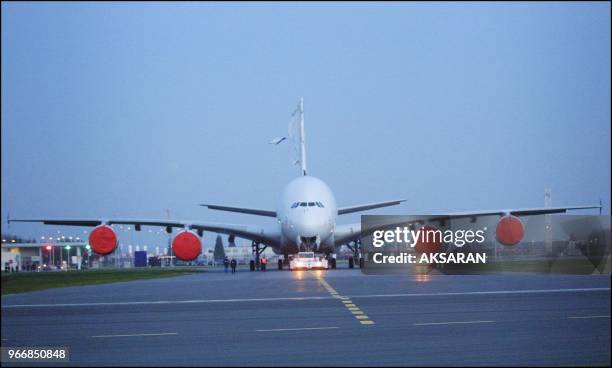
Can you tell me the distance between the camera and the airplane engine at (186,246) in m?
42.4

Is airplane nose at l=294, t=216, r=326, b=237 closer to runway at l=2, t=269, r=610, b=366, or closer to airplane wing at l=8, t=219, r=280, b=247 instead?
airplane wing at l=8, t=219, r=280, b=247

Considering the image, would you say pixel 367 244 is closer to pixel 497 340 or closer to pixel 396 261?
pixel 396 261

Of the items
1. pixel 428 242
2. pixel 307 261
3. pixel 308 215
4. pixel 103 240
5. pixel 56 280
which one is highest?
pixel 308 215

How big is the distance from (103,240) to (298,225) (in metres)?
10.4

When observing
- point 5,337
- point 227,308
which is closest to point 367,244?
point 227,308

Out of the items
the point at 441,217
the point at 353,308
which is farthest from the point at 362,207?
the point at 353,308

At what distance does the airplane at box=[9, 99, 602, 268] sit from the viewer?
42375 mm

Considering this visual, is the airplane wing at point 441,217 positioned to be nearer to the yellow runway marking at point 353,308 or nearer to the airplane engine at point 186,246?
the airplane engine at point 186,246

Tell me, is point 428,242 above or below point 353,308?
above

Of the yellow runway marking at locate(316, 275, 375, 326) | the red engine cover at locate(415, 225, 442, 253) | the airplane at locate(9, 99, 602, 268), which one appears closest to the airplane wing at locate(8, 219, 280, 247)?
the airplane at locate(9, 99, 602, 268)

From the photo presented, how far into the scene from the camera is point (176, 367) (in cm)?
875

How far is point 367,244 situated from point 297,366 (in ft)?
139

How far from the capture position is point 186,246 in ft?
140

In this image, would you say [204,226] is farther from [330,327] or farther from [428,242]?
[330,327]
